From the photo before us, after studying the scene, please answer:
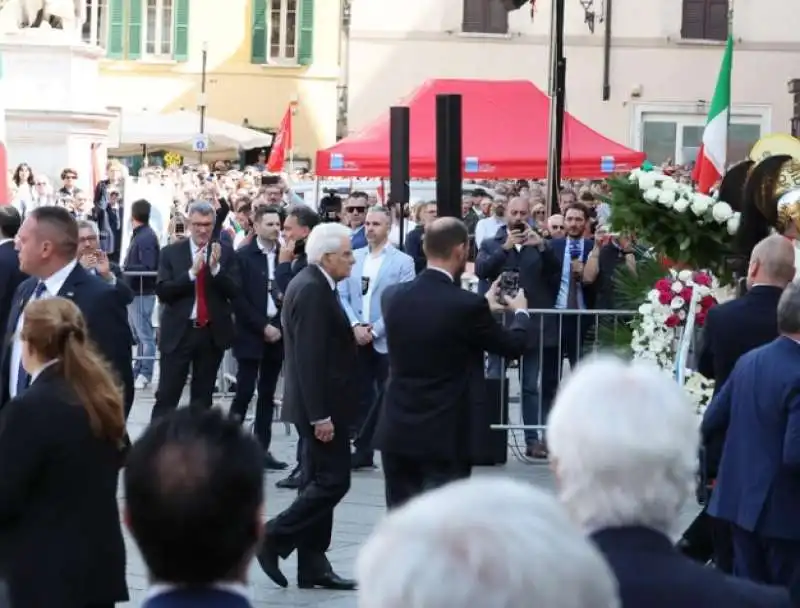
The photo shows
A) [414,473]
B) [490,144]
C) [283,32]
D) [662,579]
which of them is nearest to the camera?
[662,579]

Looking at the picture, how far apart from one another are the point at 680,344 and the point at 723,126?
4.61 m

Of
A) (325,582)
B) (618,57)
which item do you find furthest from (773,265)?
(618,57)

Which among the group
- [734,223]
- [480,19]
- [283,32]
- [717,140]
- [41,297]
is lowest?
[41,297]

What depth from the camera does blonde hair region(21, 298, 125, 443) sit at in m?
5.87

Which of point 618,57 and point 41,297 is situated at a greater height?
point 618,57

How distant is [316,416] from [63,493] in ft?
10.5

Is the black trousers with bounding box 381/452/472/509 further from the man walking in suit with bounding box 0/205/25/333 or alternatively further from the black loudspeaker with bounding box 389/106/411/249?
the black loudspeaker with bounding box 389/106/411/249

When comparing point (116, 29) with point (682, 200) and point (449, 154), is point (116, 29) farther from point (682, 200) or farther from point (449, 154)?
point (682, 200)

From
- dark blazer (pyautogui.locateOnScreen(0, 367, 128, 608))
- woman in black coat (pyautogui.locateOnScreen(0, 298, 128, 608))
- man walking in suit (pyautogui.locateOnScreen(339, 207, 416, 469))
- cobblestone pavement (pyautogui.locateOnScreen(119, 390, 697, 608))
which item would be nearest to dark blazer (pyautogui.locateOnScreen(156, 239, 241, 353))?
man walking in suit (pyautogui.locateOnScreen(339, 207, 416, 469))

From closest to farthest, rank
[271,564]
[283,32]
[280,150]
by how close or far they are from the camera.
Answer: [271,564], [280,150], [283,32]

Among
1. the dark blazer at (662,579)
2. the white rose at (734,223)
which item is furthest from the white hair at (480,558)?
the white rose at (734,223)

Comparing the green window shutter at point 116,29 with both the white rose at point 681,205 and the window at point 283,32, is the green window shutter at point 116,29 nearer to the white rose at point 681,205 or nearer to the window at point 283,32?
the window at point 283,32

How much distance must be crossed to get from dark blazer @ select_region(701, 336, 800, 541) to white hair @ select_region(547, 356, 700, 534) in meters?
3.01

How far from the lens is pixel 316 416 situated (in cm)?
889
